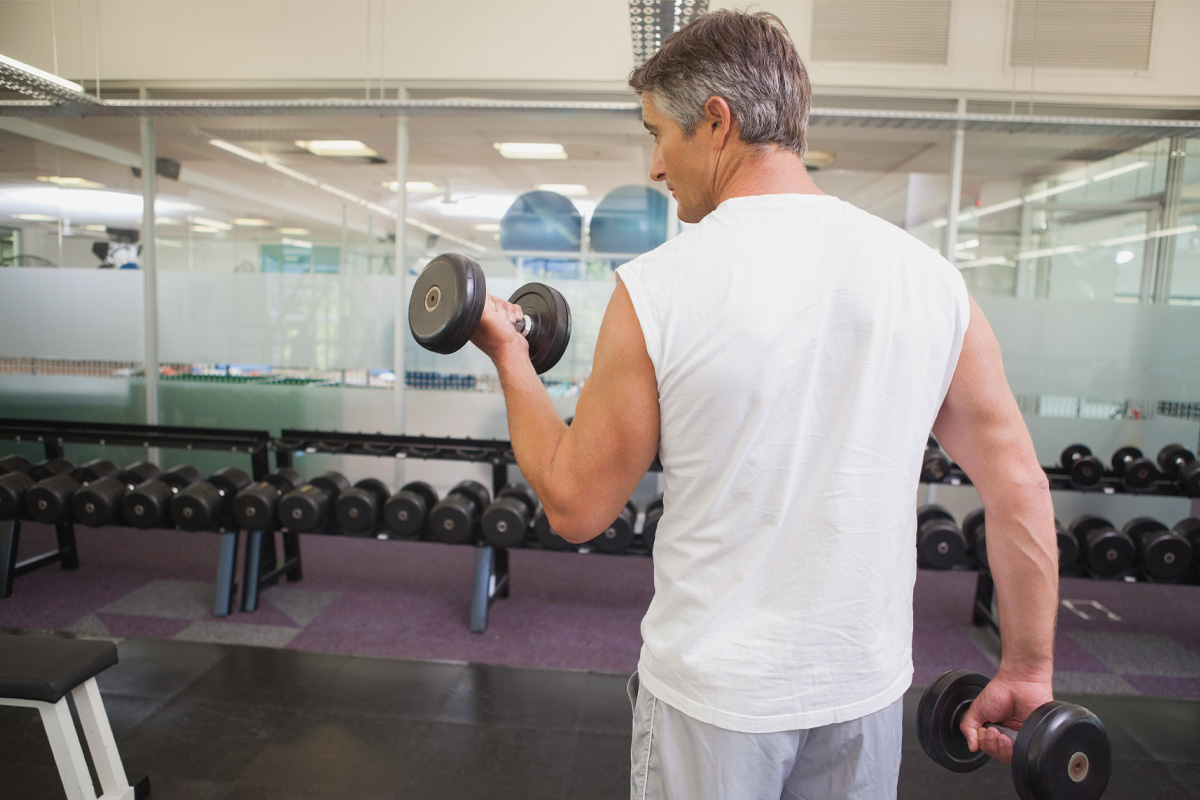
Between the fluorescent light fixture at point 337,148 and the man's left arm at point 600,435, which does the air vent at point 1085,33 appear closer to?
the fluorescent light fixture at point 337,148

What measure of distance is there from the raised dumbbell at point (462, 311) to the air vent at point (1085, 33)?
12.2 ft

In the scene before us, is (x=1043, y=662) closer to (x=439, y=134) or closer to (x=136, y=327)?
(x=439, y=134)

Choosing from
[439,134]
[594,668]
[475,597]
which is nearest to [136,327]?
[439,134]

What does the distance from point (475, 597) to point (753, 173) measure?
2.36 metres

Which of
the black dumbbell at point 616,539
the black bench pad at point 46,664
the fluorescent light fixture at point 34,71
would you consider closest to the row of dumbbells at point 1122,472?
the black dumbbell at point 616,539

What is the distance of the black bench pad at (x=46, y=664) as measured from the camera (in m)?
1.48

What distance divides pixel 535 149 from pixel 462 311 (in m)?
3.41

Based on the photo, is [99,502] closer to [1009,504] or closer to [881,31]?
[1009,504]

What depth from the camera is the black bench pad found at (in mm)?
1481

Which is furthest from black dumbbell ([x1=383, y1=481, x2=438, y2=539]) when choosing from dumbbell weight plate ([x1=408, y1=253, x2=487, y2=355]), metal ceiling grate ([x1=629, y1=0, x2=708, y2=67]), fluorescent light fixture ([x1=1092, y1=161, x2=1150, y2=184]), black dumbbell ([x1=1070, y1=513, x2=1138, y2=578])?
fluorescent light fixture ([x1=1092, y1=161, x2=1150, y2=184])

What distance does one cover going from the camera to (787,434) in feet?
2.16

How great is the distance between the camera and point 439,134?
13.2 feet

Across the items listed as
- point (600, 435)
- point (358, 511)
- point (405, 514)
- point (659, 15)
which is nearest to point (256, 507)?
point (358, 511)

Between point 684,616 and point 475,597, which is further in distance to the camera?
point 475,597
